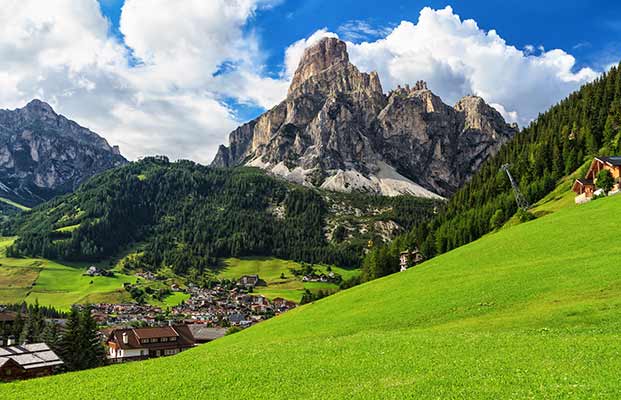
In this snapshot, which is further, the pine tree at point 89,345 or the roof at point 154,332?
the roof at point 154,332

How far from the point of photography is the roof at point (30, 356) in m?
60.2

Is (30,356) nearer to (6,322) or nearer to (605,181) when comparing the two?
(6,322)

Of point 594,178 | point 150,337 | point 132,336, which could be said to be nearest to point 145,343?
point 150,337

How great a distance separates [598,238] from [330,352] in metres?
37.4

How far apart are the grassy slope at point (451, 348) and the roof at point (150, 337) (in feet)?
183

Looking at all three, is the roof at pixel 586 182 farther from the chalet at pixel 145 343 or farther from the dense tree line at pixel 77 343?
the dense tree line at pixel 77 343

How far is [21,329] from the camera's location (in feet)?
340

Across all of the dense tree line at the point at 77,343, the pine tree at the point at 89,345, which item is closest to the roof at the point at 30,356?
the dense tree line at the point at 77,343

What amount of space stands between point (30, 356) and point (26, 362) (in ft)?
7.41

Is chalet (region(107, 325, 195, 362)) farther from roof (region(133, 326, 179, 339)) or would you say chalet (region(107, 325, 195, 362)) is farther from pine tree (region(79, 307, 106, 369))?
pine tree (region(79, 307, 106, 369))

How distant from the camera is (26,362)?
200ft

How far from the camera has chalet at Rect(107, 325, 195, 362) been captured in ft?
321

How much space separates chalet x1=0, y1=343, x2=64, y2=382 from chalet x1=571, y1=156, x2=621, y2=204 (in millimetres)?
89603

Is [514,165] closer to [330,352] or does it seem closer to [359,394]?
[330,352]
